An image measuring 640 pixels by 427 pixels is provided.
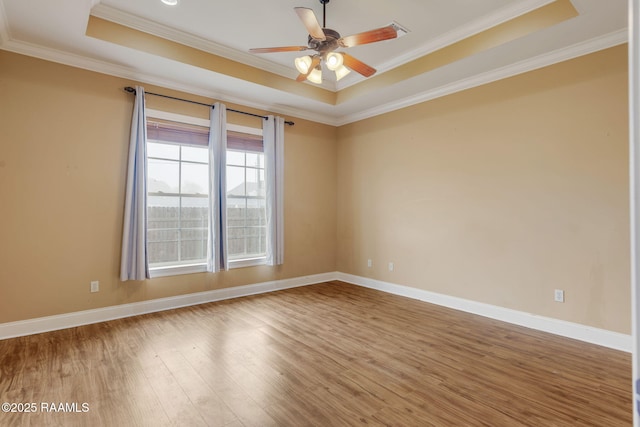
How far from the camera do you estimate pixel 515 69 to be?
143 inches

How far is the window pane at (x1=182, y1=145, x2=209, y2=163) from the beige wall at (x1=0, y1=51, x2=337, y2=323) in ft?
1.76

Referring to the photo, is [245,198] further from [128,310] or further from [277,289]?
[128,310]

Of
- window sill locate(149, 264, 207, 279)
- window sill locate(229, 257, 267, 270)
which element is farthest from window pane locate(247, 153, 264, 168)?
window sill locate(149, 264, 207, 279)

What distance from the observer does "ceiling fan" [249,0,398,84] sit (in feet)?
8.21

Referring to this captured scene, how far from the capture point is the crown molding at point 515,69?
3059 millimetres

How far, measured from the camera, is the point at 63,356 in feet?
9.14

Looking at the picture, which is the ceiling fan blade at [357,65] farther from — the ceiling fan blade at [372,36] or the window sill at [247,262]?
the window sill at [247,262]

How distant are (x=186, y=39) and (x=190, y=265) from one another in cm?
279

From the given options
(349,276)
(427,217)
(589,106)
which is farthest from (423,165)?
(349,276)

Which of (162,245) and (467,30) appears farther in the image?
(162,245)

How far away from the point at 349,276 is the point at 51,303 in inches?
162

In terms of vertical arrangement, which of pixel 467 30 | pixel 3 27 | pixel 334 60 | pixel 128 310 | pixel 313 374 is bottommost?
pixel 313 374

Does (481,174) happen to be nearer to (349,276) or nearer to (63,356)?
(349,276)

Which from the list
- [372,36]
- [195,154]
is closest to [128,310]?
[195,154]
